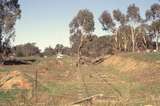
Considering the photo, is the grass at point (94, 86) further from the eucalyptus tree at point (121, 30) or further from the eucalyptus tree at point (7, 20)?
the eucalyptus tree at point (121, 30)

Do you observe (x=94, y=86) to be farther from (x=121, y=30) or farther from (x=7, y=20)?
(x=121, y=30)

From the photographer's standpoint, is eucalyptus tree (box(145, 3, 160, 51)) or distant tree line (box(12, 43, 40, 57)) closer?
eucalyptus tree (box(145, 3, 160, 51))

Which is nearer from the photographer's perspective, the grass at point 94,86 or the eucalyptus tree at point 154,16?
the grass at point 94,86

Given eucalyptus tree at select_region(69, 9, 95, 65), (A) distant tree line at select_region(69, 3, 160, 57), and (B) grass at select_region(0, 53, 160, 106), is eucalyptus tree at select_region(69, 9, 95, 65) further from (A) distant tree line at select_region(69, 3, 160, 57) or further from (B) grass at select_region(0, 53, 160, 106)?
(B) grass at select_region(0, 53, 160, 106)

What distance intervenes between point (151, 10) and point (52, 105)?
2949 inches

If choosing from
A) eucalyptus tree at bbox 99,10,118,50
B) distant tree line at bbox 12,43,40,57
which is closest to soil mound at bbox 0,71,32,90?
eucalyptus tree at bbox 99,10,118,50

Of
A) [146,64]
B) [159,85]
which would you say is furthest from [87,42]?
[159,85]

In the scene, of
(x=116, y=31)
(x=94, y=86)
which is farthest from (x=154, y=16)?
(x=94, y=86)

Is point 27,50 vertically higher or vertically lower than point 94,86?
higher

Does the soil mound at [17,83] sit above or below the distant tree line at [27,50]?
below

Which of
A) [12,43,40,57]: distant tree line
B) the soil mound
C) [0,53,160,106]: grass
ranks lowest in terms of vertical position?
[0,53,160,106]: grass

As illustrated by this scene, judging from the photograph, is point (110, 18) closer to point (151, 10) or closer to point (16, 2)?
point (151, 10)

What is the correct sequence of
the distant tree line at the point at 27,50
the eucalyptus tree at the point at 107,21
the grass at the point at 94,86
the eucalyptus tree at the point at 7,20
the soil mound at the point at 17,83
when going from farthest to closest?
the distant tree line at the point at 27,50 → the eucalyptus tree at the point at 107,21 → the eucalyptus tree at the point at 7,20 → the soil mound at the point at 17,83 → the grass at the point at 94,86

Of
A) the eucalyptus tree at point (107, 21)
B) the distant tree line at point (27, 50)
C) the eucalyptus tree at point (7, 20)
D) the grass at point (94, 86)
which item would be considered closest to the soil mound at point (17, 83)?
the grass at point (94, 86)
